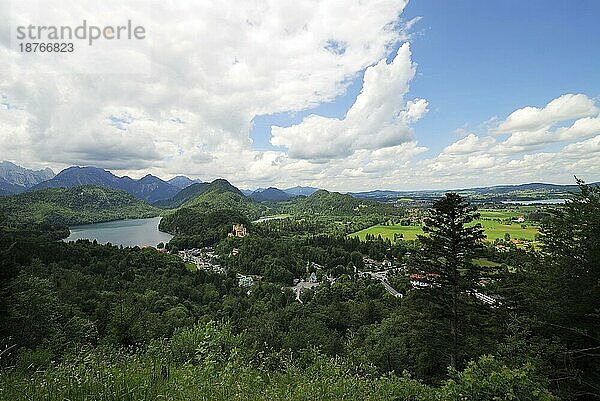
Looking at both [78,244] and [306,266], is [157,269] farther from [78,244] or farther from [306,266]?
[306,266]

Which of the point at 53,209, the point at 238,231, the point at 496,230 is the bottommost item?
the point at 238,231

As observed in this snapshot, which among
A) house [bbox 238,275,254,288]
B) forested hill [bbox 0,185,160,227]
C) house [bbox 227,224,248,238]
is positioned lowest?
house [bbox 238,275,254,288]

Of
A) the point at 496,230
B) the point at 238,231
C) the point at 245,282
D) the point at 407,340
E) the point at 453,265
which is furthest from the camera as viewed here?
the point at 238,231

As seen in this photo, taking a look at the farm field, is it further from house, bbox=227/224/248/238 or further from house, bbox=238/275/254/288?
house, bbox=227/224/248/238

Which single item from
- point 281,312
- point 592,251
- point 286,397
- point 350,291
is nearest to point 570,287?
point 592,251

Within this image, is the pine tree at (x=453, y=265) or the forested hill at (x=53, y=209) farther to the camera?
the forested hill at (x=53, y=209)

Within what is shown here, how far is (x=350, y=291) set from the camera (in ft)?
183

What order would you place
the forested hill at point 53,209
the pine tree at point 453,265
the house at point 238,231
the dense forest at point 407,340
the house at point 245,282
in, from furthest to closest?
1. the forested hill at point 53,209
2. the house at point 238,231
3. the house at point 245,282
4. the pine tree at point 453,265
5. the dense forest at point 407,340

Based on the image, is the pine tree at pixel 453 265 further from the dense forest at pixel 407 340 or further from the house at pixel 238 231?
the house at pixel 238 231

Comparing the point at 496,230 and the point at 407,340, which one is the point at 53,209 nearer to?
the point at 496,230

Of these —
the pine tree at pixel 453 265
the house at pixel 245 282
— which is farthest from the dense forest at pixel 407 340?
the house at pixel 245 282

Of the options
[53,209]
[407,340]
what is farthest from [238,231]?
[53,209]

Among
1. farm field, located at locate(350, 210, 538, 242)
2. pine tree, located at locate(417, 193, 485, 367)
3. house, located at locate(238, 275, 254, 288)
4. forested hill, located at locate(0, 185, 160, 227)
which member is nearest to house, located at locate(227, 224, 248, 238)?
Result: farm field, located at locate(350, 210, 538, 242)

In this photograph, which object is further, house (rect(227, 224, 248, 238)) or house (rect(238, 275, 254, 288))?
house (rect(227, 224, 248, 238))
